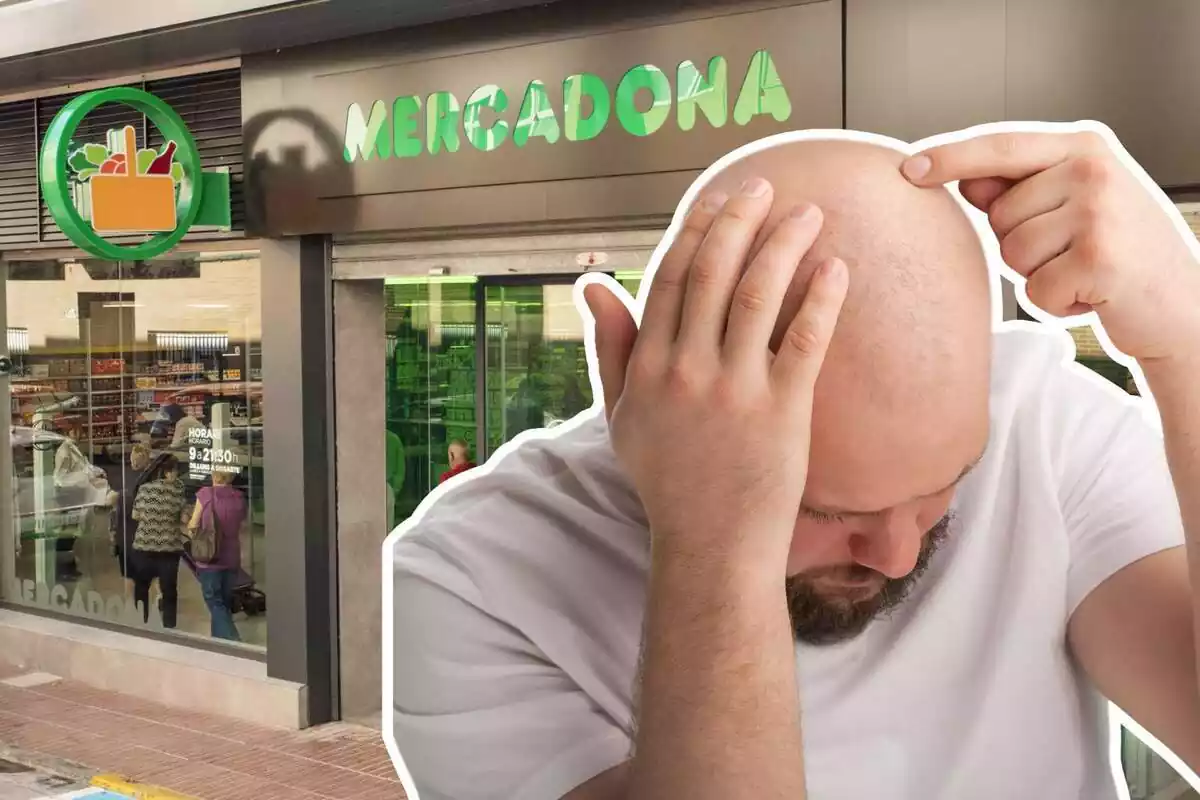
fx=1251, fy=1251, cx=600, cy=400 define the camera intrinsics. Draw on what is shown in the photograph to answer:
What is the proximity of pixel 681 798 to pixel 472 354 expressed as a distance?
166 inches

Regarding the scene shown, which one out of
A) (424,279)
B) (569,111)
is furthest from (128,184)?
(569,111)

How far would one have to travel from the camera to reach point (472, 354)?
18.7ft

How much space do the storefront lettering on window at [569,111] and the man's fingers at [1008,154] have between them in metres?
2.47

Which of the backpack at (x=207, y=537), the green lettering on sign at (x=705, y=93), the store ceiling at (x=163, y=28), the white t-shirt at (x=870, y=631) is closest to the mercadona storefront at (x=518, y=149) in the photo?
the green lettering on sign at (x=705, y=93)

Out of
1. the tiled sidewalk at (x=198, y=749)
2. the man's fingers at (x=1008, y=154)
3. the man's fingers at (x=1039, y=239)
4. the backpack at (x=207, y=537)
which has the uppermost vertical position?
the man's fingers at (x=1008, y=154)

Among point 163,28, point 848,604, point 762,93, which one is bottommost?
point 848,604

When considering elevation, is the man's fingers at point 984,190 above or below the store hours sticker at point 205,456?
above

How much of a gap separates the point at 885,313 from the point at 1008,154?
0.85 ft

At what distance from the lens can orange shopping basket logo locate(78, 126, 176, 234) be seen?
5.58m

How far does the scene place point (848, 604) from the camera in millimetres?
2055

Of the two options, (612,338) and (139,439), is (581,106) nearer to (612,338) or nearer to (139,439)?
(612,338)

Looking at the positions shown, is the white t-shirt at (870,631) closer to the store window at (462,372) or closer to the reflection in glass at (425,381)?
the store window at (462,372)

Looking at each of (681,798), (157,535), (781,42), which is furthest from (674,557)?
(157,535)

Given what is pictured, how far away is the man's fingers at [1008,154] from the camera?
5.38 feet
